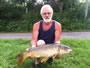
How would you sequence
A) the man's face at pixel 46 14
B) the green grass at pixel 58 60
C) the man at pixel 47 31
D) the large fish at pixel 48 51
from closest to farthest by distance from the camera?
1. the large fish at pixel 48 51
2. the man's face at pixel 46 14
3. the man at pixel 47 31
4. the green grass at pixel 58 60

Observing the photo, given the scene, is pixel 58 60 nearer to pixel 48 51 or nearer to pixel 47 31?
pixel 47 31

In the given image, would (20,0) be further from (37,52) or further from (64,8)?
(37,52)

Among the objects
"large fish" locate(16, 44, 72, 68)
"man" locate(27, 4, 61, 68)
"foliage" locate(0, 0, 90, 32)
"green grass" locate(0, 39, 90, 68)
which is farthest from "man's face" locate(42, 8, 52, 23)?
"foliage" locate(0, 0, 90, 32)

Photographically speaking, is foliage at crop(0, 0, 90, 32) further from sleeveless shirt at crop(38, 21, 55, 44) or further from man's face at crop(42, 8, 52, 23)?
man's face at crop(42, 8, 52, 23)

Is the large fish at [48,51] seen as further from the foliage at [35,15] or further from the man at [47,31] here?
the foliage at [35,15]

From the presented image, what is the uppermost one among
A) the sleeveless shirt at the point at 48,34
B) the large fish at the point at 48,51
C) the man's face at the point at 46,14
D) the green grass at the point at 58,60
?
the man's face at the point at 46,14

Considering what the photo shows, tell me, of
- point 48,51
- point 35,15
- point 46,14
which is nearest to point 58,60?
point 48,51

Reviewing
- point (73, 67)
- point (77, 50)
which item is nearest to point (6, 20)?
point (77, 50)

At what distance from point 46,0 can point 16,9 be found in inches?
115

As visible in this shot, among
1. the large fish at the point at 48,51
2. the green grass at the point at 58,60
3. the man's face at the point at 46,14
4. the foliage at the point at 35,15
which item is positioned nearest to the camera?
the large fish at the point at 48,51

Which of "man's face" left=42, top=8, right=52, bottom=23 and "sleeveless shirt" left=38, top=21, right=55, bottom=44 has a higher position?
"man's face" left=42, top=8, right=52, bottom=23

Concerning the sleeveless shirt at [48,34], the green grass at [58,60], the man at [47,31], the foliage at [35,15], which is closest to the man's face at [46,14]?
the man at [47,31]

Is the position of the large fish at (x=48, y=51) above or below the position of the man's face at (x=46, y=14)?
below

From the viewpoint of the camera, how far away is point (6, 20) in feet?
45.8
